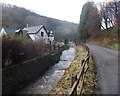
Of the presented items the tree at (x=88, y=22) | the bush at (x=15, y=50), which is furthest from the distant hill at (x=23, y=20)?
the bush at (x=15, y=50)

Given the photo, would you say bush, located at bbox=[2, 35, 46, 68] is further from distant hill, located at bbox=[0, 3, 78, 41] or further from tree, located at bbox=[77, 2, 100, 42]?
distant hill, located at bbox=[0, 3, 78, 41]

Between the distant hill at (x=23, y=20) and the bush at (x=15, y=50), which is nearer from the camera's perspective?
the bush at (x=15, y=50)

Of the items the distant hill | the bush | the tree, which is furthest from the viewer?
the distant hill

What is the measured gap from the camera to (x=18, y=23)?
2692 inches

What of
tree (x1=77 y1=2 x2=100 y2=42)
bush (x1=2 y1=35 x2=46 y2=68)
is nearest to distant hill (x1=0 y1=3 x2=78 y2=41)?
tree (x1=77 y1=2 x2=100 y2=42)

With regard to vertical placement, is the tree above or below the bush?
above

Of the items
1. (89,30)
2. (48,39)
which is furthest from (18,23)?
(89,30)

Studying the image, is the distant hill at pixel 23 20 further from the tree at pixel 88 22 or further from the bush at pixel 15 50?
the bush at pixel 15 50

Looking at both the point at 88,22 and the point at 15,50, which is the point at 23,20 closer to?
the point at 88,22

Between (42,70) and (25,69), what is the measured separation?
380cm

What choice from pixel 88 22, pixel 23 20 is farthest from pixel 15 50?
pixel 23 20

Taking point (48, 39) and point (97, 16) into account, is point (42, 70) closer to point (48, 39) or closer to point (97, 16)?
point (48, 39)

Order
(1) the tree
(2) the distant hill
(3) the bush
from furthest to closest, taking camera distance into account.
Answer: (2) the distant hill → (1) the tree → (3) the bush

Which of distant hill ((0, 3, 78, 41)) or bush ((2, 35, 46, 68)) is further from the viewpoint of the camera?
distant hill ((0, 3, 78, 41))
